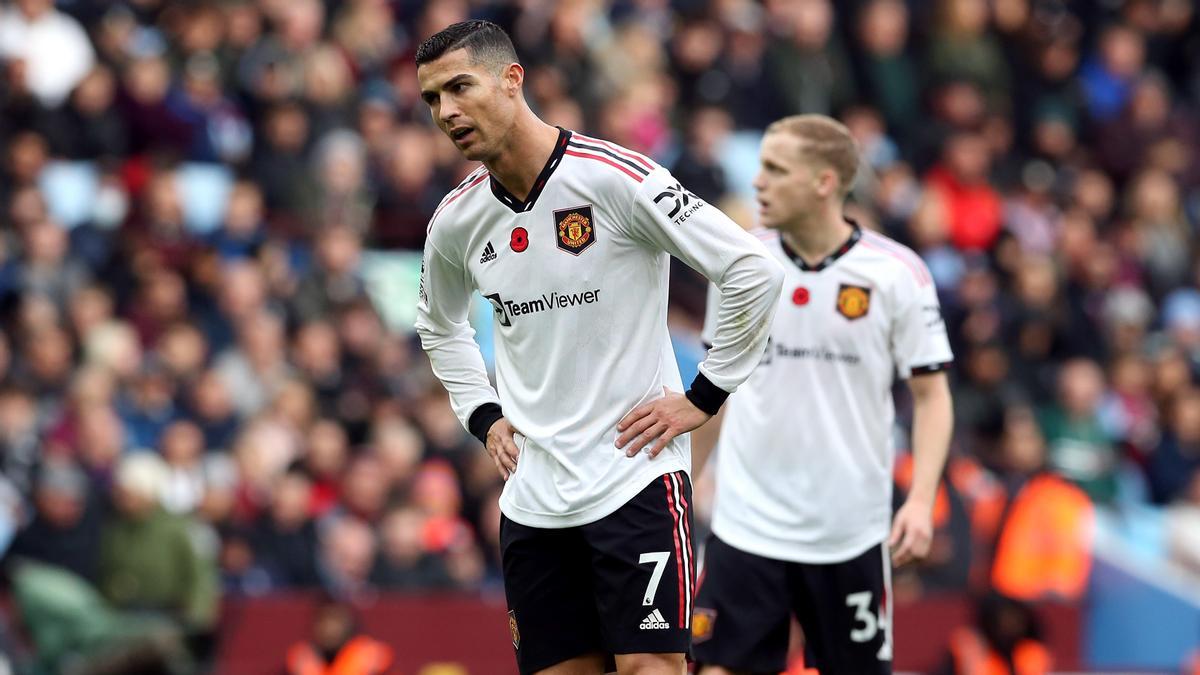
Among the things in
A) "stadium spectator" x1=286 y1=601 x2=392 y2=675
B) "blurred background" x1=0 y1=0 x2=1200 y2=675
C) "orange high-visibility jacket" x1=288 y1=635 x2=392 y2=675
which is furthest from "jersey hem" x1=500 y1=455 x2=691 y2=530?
"orange high-visibility jacket" x1=288 y1=635 x2=392 y2=675

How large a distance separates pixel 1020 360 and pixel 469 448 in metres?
5.86

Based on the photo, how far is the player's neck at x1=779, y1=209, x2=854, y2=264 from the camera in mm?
7992

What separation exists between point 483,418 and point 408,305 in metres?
9.65

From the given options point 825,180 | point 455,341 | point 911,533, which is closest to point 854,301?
point 825,180

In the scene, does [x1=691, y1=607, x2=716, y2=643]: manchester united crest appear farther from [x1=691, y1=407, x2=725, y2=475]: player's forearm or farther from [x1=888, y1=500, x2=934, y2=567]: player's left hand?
[x1=888, y1=500, x2=934, y2=567]: player's left hand

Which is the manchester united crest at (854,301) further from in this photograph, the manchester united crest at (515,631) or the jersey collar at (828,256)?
the manchester united crest at (515,631)

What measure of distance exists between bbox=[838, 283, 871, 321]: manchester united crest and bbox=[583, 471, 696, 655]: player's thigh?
5.74ft

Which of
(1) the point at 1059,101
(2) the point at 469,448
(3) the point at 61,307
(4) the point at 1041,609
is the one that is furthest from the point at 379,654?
(1) the point at 1059,101

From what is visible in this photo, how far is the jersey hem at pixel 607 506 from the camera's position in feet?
20.9

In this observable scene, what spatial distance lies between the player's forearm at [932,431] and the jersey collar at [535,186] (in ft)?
7.27

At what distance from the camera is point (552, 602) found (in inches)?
257

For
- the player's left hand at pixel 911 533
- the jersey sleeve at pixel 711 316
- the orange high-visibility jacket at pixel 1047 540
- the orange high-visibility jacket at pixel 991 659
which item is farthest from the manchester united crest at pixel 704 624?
the orange high-visibility jacket at pixel 1047 540

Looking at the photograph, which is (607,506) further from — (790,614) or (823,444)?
(790,614)

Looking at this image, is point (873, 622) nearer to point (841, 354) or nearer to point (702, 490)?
point (841, 354)
